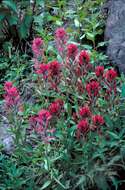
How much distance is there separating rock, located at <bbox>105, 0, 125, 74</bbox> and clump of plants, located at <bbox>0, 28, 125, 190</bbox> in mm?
899

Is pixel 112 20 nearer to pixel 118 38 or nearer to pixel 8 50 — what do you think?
pixel 118 38

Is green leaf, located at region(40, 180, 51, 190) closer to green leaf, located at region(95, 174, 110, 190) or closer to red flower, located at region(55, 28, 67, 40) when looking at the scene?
green leaf, located at region(95, 174, 110, 190)

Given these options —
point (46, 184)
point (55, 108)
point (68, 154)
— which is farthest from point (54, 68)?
point (46, 184)

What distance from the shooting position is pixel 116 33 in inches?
174

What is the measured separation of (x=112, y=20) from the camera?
4547mm

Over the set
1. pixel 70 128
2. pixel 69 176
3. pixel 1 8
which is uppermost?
pixel 1 8

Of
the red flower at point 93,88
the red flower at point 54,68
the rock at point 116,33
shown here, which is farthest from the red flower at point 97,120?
the rock at point 116,33

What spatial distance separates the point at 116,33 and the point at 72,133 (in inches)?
64.7

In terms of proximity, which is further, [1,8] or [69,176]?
[1,8]

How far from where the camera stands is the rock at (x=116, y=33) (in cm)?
414

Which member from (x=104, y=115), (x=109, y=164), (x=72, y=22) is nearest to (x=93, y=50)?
(x=72, y=22)

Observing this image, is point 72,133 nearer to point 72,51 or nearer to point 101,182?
point 101,182

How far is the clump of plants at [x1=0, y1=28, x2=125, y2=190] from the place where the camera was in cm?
290

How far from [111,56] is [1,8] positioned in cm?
130
